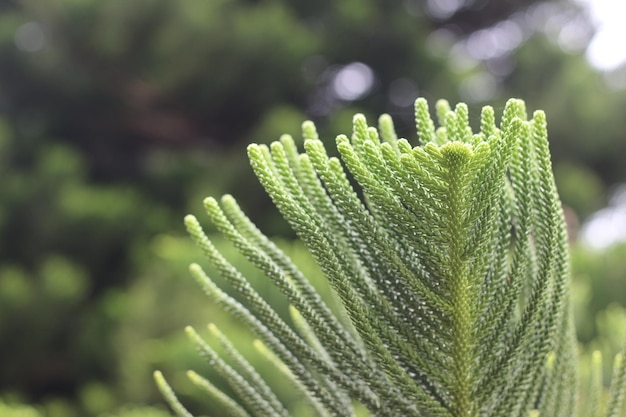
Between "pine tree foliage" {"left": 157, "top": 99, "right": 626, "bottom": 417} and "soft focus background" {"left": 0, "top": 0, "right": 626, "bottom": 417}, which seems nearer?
"pine tree foliage" {"left": 157, "top": 99, "right": 626, "bottom": 417}

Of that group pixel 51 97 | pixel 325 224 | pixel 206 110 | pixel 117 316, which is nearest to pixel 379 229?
pixel 325 224

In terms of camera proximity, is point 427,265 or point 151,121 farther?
point 151,121

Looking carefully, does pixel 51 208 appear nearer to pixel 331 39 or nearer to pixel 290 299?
pixel 331 39

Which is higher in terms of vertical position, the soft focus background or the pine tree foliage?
the soft focus background

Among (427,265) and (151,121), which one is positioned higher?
(151,121)

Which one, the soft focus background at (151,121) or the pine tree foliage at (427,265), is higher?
the soft focus background at (151,121)
